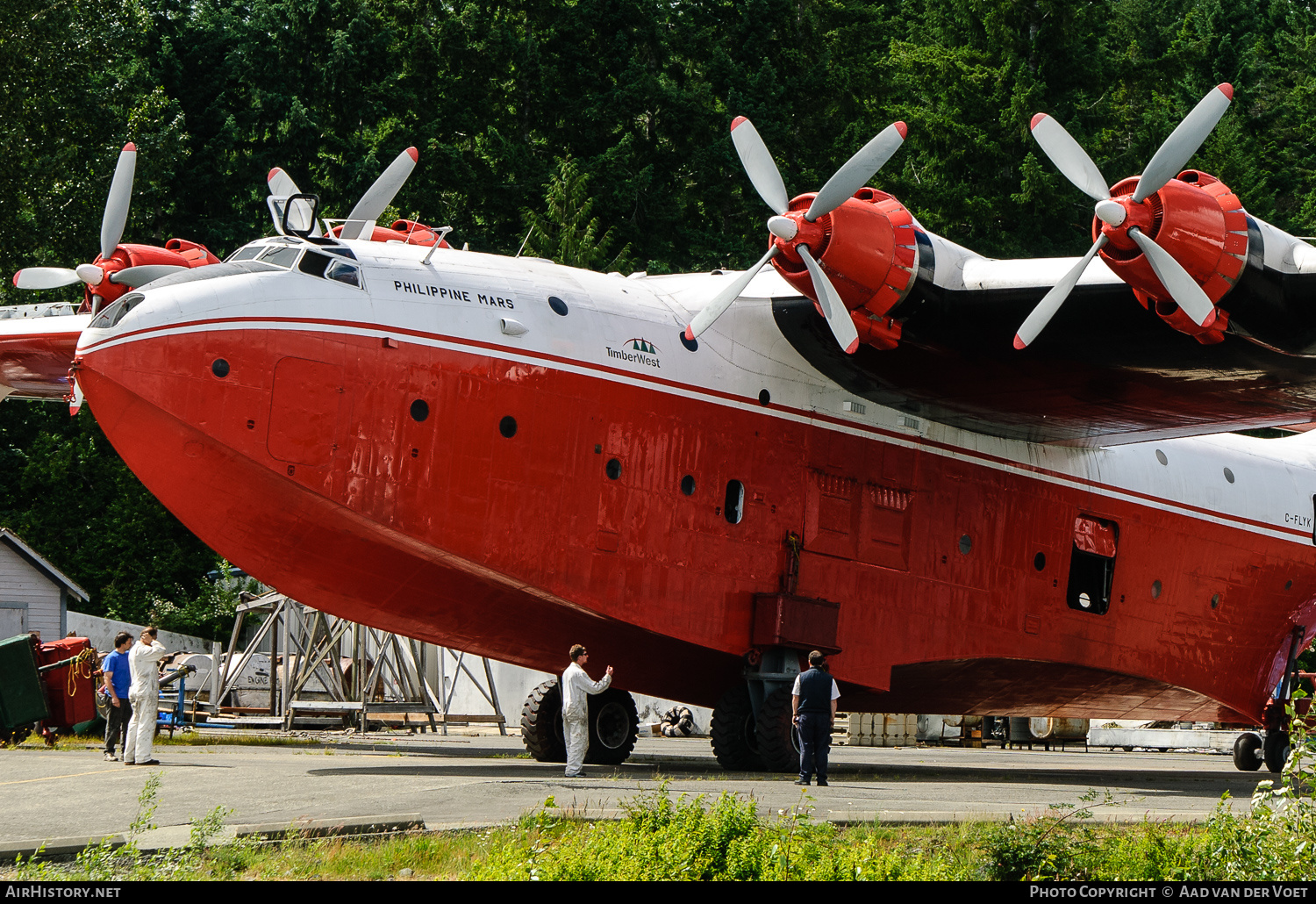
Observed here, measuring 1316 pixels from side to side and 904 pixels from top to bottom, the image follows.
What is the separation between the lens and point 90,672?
19.8m

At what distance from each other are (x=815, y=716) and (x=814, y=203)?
595 centimetres

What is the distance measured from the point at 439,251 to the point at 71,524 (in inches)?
1314

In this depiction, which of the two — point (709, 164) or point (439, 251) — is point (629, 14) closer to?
point (709, 164)

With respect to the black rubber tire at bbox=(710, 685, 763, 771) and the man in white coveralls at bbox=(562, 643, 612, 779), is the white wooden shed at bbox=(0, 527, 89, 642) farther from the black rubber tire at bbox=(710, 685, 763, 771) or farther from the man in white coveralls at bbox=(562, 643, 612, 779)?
the black rubber tire at bbox=(710, 685, 763, 771)

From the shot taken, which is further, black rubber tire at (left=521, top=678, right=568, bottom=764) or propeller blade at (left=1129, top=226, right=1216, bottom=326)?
black rubber tire at (left=521, top=678, right=568, bottom=764)

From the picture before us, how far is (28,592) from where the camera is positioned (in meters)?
32.2

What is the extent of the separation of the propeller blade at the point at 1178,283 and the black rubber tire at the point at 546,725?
29.5 feet

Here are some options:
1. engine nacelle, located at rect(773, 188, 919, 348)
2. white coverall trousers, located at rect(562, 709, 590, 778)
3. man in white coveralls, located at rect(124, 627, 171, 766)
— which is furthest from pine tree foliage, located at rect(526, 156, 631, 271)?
white coverall trousers, located at rect(562, 709, 590, 778)

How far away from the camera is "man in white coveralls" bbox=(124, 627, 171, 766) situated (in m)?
15.7

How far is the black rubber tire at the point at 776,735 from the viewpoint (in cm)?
1709

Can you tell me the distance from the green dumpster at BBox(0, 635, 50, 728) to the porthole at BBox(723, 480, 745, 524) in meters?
9.94

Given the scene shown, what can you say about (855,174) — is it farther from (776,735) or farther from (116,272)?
(116,272)

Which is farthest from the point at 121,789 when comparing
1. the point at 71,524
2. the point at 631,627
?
the point at 71,524

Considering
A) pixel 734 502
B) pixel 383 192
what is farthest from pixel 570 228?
pixel 734 502
